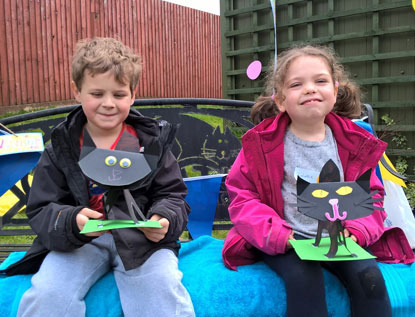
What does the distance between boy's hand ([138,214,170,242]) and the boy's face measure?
0.37m

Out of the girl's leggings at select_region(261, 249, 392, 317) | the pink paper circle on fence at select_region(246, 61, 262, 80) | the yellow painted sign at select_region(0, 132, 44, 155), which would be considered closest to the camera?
the girl's leggings at select_region(261, 249, 392, 317)

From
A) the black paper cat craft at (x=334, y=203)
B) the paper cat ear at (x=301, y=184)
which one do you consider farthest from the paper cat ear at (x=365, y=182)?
the paper cat ear at (x=301, y=184)

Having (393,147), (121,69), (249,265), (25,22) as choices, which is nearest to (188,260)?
(249,265)

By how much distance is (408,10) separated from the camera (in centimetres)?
386

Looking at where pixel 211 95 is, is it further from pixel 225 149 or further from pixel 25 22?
pixel 225 149

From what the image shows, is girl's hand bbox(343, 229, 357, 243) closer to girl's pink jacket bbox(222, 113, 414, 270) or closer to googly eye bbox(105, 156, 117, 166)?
girl's pink jacket bbox(222, 113, 414, 270)

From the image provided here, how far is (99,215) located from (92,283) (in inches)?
→ 9.3

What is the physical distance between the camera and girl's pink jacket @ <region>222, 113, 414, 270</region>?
4.98ft

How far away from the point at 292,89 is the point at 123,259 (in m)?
0.87

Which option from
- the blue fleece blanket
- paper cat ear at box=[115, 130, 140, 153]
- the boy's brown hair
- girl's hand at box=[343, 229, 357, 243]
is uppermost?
the boy's brown hair

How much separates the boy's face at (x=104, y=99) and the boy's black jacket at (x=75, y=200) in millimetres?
104

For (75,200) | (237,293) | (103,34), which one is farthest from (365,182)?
(103,34)

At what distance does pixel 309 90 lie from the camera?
1505mm

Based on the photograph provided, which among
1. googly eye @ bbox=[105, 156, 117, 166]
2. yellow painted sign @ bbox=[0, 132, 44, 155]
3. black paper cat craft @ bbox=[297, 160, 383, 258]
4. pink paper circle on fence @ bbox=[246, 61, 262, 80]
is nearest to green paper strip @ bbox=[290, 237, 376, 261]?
black paper cat craft @ bbox=[297, 160, 383, 258]
